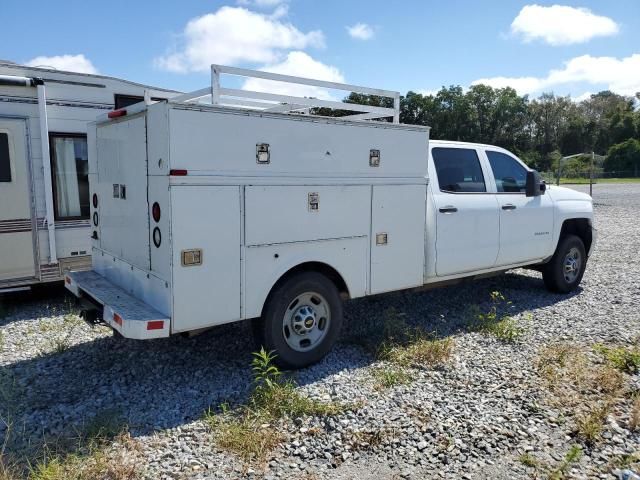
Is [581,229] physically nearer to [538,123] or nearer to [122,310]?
[122,310]

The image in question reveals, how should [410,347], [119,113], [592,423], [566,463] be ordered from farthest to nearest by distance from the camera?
[410,347] < [119,113] < [592,423] < [566,463]

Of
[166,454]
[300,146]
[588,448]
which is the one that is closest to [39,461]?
[166,454]

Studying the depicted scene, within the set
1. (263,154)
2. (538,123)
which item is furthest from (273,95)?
(538,123)

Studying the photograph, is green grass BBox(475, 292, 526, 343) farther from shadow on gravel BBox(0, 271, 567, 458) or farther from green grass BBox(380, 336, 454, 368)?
green grass BBox(380, 336, 454, 368)

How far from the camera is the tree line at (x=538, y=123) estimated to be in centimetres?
5878

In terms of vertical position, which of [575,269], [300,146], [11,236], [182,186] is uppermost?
[300,146]

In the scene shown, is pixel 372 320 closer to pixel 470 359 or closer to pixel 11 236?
pixel 470 359

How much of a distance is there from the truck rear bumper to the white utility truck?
1 centimetres

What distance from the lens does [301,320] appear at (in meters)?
4.85

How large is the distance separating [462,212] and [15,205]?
17.7 ft

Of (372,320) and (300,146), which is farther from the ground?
(300,146)

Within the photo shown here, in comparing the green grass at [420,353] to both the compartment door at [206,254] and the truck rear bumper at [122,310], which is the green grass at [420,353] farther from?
the truck rear bumper at [122,310]

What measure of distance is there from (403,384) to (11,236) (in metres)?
5.04

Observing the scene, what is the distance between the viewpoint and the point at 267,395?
411 centimetres
